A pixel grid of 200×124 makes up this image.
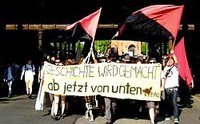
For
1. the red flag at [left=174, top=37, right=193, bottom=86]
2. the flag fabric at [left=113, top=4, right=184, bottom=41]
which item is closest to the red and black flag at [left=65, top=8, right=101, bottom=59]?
the flag fabric at [left=113, top=4, right=184, bottom=41]

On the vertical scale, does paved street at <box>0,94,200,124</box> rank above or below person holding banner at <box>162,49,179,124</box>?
below

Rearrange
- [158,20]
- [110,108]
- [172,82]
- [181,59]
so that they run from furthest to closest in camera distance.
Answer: [181,59] → [158,20] → [110,108] → [172,82]

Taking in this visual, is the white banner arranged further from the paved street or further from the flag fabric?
the flag fabric

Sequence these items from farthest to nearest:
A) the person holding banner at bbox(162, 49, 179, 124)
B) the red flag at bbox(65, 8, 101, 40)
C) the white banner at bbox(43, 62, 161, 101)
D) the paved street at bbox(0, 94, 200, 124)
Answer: the red flag at bbox(65, 8, 101, 40)
the paved street at bbox(0, 94, 200, 124)
the white banner at bbox(43, 62, 161, 101)
the person holding banner at bbox(162, 49, 179, 124)

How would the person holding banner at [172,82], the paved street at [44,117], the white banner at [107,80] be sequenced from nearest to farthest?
the person holding banner at [172,82] → the white banner at [107,80] → the paved street at [44,117]

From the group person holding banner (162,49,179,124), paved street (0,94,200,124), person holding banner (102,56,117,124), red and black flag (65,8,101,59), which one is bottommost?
paved street (0,94,200,124)

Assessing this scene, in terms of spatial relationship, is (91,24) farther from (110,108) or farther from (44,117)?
(44,117)

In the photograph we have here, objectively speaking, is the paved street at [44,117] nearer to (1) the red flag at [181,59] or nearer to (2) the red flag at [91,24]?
(1) the red flag at [181,59]

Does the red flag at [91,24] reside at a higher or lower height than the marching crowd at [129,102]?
higher

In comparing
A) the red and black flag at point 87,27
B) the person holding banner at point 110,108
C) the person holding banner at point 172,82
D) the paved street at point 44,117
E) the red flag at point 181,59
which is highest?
the red and black flag at point 87,27

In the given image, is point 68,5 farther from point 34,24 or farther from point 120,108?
point 120,108

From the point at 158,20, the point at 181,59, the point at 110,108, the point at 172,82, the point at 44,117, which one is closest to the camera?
the point at 172,82

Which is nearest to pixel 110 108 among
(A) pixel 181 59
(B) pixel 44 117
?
(B) pixel 44 117

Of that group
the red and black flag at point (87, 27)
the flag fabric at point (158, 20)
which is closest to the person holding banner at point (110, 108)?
the red and black flag at point (87, 27)
